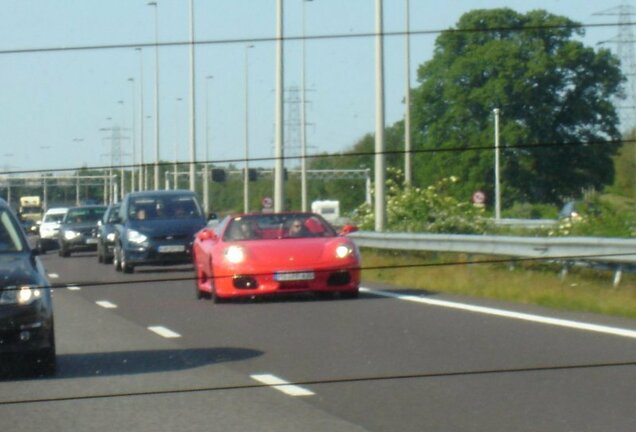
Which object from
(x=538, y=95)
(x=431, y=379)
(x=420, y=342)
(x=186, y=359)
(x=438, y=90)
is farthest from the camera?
(x=438, y=90)

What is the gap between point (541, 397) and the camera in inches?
417

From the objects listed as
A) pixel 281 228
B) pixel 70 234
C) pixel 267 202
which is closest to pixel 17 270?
pixel 281 228

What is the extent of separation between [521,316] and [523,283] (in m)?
4.21

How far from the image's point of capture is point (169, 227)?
32094 millimetres

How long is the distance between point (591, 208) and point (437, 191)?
11506 millimetres

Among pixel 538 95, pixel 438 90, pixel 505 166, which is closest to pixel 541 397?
pixel 538 95

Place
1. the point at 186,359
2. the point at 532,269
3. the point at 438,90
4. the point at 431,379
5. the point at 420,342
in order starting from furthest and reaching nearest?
the point at 438,90 < the point at 532,269 < the point at 420,342 < the point at 186,359 < the point at 431,379

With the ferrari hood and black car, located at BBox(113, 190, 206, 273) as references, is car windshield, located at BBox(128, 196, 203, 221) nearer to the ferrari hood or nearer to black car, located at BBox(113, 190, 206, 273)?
black car, located at BBox(113, 190, 206, 273)

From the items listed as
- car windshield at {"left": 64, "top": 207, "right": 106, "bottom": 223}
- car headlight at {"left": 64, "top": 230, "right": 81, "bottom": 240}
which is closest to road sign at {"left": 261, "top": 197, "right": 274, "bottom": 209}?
car windshield at {"left": 64, "top": 207, "right": 106, "bottom": 223}

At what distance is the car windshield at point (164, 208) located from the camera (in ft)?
108

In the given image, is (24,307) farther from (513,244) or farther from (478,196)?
(478,196)

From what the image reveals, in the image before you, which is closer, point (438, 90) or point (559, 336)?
point (559, 336)

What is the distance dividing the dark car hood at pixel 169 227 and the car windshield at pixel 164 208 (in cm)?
40

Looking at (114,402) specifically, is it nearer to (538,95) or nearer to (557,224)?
(538,95)
